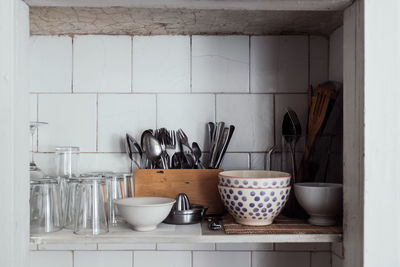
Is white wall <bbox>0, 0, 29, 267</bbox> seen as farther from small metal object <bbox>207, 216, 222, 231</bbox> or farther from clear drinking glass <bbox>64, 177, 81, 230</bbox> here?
small metal object <bbox>207, 216, 222, 231</bbox>

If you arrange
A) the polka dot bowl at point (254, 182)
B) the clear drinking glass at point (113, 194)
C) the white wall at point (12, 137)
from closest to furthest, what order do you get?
the white wall at point (12, 137) → the polka dot bowl at point (254, 182) → the clear drinking glass at point (113, 194)

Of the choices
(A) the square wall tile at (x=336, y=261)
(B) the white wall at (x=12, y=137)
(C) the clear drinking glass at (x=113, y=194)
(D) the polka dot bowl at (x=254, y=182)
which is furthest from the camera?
(A) the square wall tile at (x=336, y=261)

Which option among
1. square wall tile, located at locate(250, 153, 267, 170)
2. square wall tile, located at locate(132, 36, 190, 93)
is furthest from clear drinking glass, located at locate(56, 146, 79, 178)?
square wall tile, located at locate(250, 153, 267, 170)

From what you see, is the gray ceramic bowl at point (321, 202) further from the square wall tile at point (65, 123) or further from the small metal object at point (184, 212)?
the square wall tile at point (65, 123)

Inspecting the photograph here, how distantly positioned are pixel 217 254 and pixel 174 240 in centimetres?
36

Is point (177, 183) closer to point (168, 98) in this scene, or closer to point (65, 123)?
point (168, 98)

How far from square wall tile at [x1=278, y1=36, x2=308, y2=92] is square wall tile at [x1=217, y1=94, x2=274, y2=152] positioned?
0.07 metres

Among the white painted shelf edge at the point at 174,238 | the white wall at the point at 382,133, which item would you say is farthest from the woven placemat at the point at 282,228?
the white wall at the point at 382,133

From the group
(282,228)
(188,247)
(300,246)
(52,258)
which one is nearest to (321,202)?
(282,228)

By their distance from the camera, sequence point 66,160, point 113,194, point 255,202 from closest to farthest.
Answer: point 255,202
point 113,194
point 66,160

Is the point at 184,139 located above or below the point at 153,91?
below

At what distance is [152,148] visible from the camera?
107cm

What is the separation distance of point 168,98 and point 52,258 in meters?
0.60

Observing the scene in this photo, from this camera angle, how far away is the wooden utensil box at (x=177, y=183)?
1.06 meters
